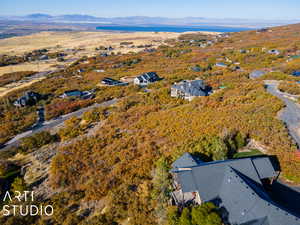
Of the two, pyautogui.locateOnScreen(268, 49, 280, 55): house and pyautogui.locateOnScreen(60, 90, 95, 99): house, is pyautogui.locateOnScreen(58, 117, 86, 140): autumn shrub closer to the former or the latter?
pyautogui.locateOnScreen(60, 90, 95, 99): house

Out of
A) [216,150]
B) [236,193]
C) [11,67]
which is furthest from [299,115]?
[11,67]

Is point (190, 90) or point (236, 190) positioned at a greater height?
point (236, 190)

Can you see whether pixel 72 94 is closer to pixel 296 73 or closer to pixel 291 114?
pixel 291 114

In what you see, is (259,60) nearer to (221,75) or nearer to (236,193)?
(221,75)

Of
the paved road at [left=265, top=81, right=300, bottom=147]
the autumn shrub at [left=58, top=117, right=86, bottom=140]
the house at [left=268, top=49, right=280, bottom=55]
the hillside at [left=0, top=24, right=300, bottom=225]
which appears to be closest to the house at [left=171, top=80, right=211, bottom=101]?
the hillside at [left=0, top=24, right=300, bottom=225]

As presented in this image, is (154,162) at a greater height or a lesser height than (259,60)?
lesser

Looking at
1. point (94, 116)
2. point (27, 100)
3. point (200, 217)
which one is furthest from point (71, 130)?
point (200, 217)
